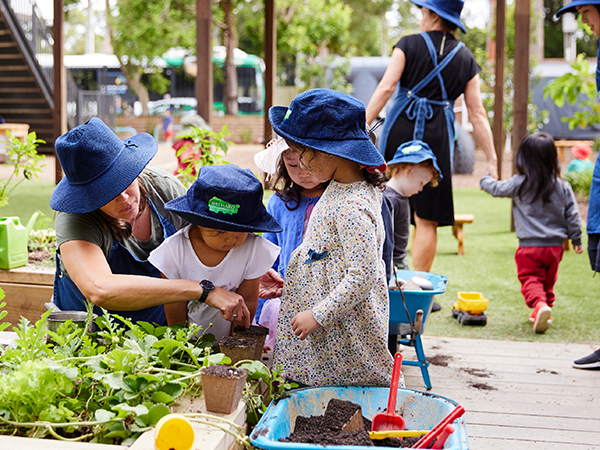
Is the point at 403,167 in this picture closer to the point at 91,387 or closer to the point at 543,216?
the point at 543,216

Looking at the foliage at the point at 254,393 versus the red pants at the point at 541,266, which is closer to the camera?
the foliage at the point at 254,393

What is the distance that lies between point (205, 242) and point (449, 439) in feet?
3.51

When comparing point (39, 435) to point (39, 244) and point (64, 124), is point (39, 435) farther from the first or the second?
point (64, 124)

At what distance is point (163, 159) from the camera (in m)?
12.1

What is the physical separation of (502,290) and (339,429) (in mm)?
3875

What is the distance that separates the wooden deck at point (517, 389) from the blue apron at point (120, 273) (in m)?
1.38

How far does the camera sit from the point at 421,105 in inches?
167

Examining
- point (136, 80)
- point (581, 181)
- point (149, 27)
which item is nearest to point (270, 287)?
point (581, 181)

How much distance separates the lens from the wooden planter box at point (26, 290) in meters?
3.33

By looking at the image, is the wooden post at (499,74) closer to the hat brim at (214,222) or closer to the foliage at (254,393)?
the hat brim at (214,222)

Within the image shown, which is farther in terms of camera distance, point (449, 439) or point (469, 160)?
point (469, 160)

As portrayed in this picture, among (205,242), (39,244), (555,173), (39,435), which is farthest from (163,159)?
(39,435)

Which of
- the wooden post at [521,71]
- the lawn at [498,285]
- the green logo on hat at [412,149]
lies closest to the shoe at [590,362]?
the lawn at [498,285]

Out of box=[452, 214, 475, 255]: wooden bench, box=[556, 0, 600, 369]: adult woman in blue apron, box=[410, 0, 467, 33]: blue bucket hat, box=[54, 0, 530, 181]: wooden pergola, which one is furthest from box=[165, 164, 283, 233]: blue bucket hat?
box=[452, 214, 475, 255]: wooden bench
